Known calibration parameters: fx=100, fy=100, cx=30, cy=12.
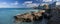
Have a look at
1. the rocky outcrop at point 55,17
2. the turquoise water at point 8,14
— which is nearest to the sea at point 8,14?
the turquoise water at point 8,14

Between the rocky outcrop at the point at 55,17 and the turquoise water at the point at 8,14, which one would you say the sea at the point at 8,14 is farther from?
the rocky outcrop at the point at 55,17

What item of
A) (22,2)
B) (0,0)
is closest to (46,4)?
(22,2)

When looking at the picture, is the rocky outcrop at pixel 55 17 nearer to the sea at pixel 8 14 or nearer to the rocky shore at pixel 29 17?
the rocky shore at pixel 29 17

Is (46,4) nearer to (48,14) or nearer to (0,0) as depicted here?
(48,14)

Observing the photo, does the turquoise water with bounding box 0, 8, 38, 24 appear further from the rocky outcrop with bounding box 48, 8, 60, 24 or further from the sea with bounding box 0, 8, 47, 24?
the rocky outcrop with bounding box 48, 8, 60, 24

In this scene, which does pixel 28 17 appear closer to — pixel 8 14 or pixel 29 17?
pixel 29 17

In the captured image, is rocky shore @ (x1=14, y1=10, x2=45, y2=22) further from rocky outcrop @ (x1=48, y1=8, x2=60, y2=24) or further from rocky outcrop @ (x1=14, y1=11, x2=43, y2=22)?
rocky outcrop @ (x1=48, y1=8, x2=60, y2=24)

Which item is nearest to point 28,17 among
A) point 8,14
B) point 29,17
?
point 29,17

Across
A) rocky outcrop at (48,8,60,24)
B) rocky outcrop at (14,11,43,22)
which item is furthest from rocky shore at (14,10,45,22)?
rocky outcrop at (48,8,60,24)

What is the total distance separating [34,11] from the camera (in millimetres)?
1122

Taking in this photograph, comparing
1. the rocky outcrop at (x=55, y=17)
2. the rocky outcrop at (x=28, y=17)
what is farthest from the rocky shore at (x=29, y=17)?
the rocky outcrop at (x=55, y=17)

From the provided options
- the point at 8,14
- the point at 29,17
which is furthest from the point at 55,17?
the point at 8,14

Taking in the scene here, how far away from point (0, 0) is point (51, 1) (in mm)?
571

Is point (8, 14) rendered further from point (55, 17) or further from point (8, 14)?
point (55, 17)
